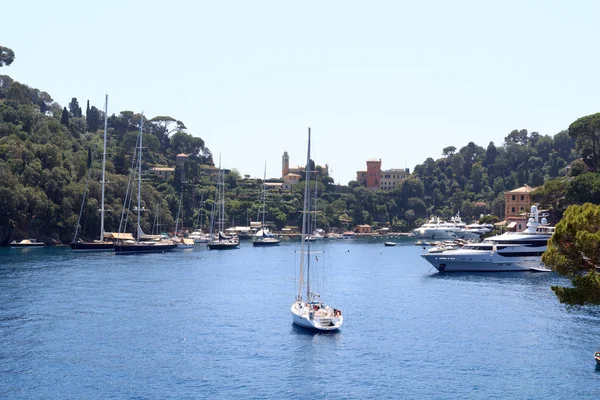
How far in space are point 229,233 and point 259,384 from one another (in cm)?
14640

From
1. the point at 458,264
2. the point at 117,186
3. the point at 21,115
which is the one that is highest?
the point at 21,115

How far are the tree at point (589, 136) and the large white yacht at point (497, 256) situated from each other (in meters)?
41.8

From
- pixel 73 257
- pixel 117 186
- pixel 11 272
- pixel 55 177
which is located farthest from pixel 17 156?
pixel 11 272

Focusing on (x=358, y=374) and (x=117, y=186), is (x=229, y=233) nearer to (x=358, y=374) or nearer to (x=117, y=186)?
(x=117, y=186)

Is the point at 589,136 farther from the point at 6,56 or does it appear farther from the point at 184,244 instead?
the point at 6,56

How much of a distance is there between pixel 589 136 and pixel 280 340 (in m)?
98.9

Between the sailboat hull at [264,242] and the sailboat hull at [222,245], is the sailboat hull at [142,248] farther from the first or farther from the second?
the sailboat hull at [264,242]

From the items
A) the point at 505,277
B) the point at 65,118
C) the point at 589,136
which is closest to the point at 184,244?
the point at 65,118

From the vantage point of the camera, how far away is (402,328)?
2061 inches

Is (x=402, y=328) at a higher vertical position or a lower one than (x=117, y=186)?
lower

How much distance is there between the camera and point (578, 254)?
119 feet

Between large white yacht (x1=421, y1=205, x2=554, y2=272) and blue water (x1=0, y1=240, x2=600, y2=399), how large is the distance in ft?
26.3

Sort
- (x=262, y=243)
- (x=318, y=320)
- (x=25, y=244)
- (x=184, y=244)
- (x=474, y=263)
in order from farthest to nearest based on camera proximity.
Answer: (x=262, y=243) < (x=184, y=244) < (x=25, y=244) < (x=474, y=263) < (x=318, y=320)

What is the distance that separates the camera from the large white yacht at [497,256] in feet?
295
